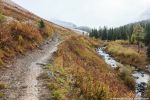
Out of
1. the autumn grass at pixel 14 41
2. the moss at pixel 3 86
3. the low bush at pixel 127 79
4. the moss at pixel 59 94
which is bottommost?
the low bush at pixel 127 79

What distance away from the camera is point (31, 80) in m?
21.7

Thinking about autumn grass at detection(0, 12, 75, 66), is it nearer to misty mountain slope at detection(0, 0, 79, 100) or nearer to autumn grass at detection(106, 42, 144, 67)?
misty mountain slope at detection(0, 0, 79, 100)

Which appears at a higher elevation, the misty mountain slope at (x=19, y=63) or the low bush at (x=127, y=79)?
the misty mountain slope at (x=19, y=63)

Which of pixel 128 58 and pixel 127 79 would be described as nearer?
pixel 127 79

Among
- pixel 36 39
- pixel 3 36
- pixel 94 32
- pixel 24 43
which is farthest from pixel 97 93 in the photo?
pixel 94 32

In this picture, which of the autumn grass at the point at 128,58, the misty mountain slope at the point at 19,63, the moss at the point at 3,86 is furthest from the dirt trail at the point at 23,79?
the autumn grass at the point at 128,58

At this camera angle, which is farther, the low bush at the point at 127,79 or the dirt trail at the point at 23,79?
the low bush at the point at 127,79

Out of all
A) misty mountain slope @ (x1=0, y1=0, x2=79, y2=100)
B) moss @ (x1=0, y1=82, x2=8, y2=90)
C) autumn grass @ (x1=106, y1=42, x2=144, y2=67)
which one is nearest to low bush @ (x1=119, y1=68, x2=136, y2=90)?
misty mountain slope @ (x1=0, y1=0, x2=79, y2=100)

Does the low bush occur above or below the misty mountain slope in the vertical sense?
below

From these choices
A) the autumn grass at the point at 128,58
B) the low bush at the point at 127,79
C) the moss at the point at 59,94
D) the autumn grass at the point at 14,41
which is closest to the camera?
the moss at the point at 59,94

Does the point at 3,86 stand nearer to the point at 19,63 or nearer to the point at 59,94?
the point at 59,94

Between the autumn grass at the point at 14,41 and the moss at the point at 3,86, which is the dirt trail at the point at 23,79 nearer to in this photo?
the moss at the point at 3,86

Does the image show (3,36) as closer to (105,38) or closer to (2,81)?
(2,81)

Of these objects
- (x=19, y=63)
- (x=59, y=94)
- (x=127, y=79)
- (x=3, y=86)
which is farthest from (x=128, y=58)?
(x=3, y=86)
